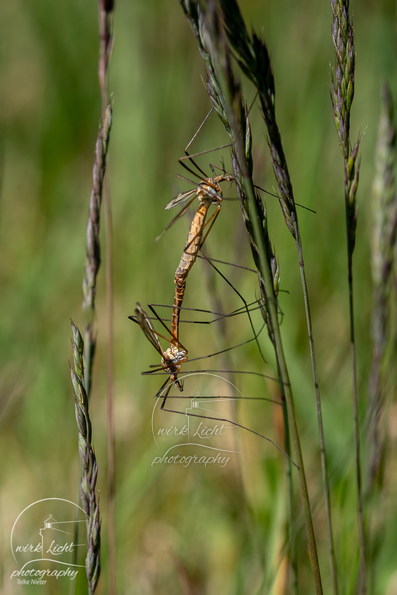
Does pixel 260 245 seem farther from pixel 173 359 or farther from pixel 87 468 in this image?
pixel 173 359

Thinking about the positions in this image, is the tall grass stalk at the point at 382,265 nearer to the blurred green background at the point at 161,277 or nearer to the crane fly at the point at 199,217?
the blurred green background at the point at 161,277

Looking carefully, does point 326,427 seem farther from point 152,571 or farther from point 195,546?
point 152,571

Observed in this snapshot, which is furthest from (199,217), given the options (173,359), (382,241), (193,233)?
(382,241)

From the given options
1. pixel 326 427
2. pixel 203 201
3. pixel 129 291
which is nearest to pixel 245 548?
pixel 326 427

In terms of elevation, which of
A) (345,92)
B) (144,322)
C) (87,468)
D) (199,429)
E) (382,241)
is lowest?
(199,429)

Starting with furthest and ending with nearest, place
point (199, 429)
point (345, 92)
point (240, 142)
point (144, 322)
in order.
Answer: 1. point (199, 429)
2. point (144, 322)
3. point (345, 92)
4. point (240, 142)

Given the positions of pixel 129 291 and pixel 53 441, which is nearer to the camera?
pixel 53 441

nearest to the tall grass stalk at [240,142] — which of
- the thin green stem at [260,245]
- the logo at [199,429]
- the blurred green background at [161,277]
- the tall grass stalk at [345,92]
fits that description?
the thin green stem at [260,245]
